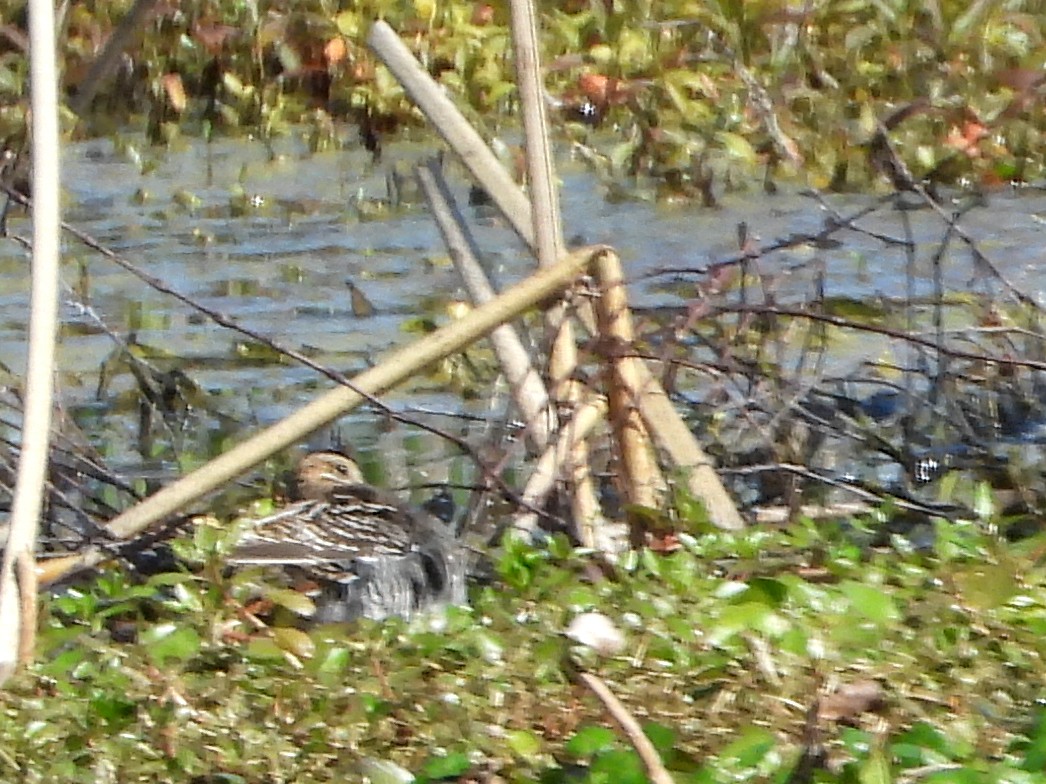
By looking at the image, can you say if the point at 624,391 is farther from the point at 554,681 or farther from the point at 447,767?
the point at 447,767

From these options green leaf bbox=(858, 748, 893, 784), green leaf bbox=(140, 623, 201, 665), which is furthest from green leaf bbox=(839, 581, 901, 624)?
green leaf bbox=(140, 623, 201, 665)

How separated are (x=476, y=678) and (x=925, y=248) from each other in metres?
4.59

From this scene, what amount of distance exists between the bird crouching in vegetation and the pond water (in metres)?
1.01

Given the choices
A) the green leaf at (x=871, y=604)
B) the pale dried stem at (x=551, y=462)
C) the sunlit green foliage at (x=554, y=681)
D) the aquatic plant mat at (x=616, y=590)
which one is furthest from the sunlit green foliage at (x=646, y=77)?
the green leaf at (x=871, y=604)

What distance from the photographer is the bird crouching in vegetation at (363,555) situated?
15.0 ft

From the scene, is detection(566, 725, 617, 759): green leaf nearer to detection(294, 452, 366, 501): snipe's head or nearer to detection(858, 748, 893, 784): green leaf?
detection(858, 748, 893, 784): green leaf

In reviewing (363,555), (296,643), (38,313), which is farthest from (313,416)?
(38,313)

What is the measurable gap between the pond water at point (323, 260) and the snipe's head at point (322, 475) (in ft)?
1.50

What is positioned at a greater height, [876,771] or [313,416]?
[313,416]

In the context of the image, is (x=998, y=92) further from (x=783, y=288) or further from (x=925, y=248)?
(x=783, y=288)

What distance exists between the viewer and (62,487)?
Answer: 5.32 meters

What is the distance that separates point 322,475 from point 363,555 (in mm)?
756

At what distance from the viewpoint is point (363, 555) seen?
474 centimetres

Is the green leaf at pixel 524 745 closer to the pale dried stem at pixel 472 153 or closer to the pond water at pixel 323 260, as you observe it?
the pale dried stem at pixel 472 153
